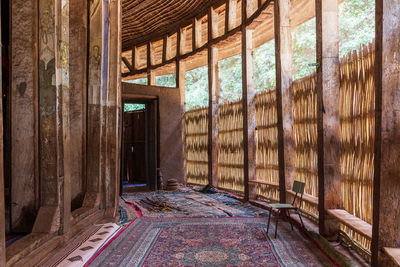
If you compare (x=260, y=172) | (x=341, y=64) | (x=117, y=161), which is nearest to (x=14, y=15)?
(x=117, y=161)

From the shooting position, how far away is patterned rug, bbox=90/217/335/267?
3.46 m

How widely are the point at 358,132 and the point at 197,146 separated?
5.82 m

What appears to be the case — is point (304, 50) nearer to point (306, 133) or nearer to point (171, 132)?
point (171, 132)

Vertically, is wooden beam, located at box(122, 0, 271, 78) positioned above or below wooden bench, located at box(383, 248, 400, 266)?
above

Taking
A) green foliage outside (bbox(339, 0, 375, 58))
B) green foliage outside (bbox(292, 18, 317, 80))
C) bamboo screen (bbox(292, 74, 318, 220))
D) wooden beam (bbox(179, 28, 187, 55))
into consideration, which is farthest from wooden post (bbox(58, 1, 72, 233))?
green foliage outside (bbox(292, 18, 317, 80))

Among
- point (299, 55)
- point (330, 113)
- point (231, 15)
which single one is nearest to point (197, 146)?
point (231, 15)

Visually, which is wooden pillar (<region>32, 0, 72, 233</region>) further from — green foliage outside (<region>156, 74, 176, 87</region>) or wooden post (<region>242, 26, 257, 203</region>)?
green foliage outside (<region>156, 74, 176, 87</region>)

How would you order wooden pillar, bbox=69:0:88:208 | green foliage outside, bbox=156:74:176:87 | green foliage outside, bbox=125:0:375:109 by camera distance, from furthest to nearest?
green foliage outside, bbox=156:74:176:87 < green foliage outside, bbox=125:0:375:109 < wooden pillar, bbox=69:0:88:208

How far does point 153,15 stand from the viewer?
31.7 feet

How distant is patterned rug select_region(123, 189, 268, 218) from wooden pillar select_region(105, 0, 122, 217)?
0.69m

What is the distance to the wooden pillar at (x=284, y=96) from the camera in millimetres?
5371

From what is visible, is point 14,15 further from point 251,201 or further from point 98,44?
point 251,201

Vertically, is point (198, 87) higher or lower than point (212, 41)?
higher

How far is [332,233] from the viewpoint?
13.4 feet
